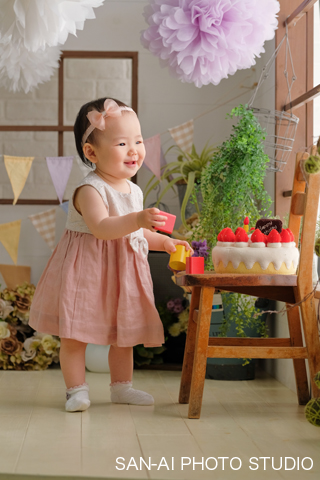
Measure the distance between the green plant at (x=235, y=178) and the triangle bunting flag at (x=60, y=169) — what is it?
0.90m

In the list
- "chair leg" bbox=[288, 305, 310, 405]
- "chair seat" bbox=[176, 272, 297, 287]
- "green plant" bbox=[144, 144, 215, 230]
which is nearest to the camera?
"chair seat" bbox=[176, 272, 297, 287]

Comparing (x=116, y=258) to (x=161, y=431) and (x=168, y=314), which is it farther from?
(x=168, y=314)

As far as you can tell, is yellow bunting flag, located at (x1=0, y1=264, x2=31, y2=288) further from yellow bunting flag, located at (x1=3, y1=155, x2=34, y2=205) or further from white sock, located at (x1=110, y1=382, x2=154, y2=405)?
white sock, located at (x1=110, y1=382, x2=154, y2=405)

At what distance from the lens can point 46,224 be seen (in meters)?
3.13

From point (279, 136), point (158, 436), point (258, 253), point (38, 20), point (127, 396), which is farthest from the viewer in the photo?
point (279, 136)

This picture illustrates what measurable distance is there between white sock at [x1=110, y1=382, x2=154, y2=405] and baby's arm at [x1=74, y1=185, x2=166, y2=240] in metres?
0.56

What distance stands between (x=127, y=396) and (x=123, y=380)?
0.20 feet

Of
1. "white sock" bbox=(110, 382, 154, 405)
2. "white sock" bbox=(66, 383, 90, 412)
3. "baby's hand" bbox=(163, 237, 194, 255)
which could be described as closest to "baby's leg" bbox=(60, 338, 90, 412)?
"white sock" bbox=(66, 383, 90, 412)

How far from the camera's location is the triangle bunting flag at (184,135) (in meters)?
2.97

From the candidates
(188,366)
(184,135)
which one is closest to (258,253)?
(188,366)

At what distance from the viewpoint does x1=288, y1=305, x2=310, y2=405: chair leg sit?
2031 mm

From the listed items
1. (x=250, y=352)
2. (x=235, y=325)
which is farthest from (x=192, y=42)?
(x=235, y=325)

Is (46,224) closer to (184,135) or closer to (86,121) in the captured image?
(184,135)

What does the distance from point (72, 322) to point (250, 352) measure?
60 cm
